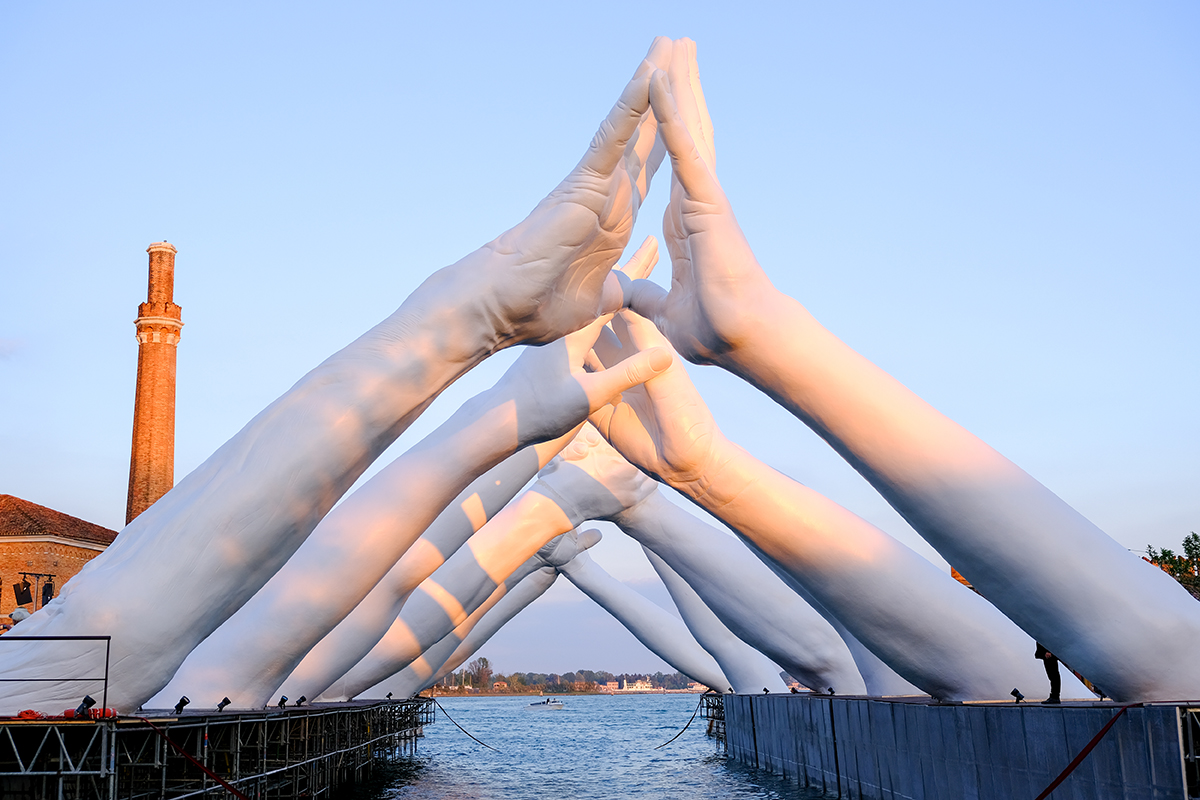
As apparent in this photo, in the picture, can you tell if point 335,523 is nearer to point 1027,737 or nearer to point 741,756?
point 1027,737

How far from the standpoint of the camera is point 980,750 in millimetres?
11812

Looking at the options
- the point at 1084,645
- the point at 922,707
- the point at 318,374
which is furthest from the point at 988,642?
the point at 318,374

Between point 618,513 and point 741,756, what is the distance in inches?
486

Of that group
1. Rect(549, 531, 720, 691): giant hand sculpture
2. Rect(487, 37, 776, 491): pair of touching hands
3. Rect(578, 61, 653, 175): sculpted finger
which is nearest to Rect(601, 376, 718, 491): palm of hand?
Rect(487, 37, 776, 491): pair of touching hands

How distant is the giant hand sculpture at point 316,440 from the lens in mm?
10500

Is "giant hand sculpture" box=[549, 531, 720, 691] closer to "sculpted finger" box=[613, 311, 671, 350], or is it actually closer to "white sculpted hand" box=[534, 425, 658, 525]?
"white sculpted hand" box=[534, 425, 658, 525]

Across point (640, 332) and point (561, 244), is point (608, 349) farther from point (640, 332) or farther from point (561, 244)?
point (561, 244)

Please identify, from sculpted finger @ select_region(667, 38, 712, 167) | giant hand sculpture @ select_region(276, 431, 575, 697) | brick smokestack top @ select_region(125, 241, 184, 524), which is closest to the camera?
sculpted finger @ select_region(667, 38, 712, 167)

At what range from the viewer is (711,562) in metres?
21.9

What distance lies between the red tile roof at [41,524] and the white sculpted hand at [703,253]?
30.0 metres

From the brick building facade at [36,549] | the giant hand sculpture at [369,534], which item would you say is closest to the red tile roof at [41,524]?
the brick building facade at [36,549]

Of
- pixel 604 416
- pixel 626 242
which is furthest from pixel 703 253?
pixel 604 416

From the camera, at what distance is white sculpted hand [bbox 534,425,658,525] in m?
22.7

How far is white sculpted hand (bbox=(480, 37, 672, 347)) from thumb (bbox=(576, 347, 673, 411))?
1358 mm
